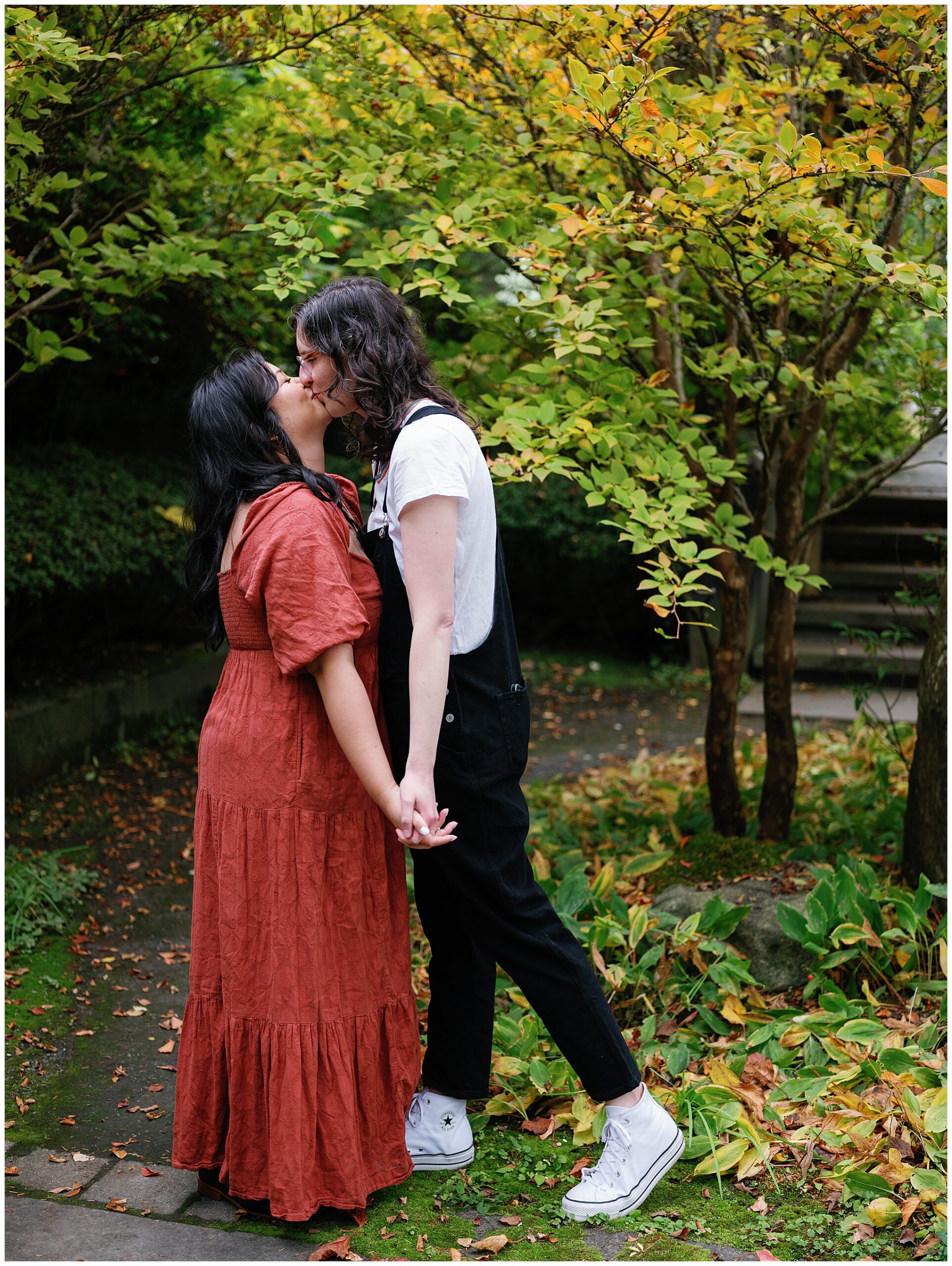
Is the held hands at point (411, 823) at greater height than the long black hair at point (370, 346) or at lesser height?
lesser

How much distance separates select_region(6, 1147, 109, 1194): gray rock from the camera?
2.42 metres


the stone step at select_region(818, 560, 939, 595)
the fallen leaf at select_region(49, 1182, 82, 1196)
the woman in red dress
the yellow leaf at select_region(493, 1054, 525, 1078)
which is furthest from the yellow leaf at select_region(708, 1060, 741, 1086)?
the stone step at select_region(818, 560, 939, 595)

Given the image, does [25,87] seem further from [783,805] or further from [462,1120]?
[783,805]

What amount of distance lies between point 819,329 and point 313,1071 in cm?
283

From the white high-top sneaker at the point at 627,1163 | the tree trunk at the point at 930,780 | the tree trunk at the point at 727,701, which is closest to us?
the white high-top sneaker at the point at 627,1163

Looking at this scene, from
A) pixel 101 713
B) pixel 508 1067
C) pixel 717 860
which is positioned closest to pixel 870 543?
pixel 717 860

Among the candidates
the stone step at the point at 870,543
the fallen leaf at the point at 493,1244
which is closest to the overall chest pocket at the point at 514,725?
the fallen leaf at the point at 493,1244

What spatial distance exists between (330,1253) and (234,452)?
162 centimetres

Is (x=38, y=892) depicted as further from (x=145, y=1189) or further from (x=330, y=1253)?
(x=330, y=1253)

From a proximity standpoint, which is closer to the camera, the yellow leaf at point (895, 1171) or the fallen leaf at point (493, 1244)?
the fallen leaf at point (493, 1244)

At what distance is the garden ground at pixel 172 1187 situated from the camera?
7.28 ft

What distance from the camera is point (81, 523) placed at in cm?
532

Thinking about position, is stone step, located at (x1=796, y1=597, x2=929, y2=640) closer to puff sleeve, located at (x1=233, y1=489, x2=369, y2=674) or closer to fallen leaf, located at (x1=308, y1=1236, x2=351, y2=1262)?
puff sleeve, located at (x1=233, y1=489, x2=369, y2=674)

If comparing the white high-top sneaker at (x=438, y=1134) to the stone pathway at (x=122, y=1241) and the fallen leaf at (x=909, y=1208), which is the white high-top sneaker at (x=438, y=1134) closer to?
the stone pathway at (x=122, y=1241)
